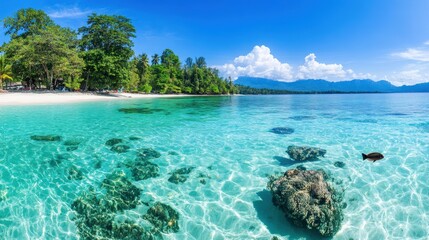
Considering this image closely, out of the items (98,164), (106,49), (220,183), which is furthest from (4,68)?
(220,183)

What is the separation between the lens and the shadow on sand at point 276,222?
551 cm

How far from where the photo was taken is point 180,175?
26.5 feet

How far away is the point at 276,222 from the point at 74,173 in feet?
20.6

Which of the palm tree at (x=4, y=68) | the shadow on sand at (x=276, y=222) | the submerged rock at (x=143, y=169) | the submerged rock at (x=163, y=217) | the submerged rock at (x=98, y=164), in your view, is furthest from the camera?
the palm tree at (x=4, y=68)

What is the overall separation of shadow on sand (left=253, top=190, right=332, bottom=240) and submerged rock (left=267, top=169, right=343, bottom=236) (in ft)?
0.39

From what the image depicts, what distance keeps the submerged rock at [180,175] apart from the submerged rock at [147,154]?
1738 mm

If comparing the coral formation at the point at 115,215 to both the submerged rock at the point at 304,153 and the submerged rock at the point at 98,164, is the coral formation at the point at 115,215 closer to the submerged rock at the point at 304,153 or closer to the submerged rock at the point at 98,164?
the submerged rock at the point at 98,164

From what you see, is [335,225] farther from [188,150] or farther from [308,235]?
[188,150]

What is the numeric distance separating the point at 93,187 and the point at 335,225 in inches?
250

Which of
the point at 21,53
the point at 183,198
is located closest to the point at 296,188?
the point at 183,198

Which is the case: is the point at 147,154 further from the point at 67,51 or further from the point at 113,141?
the point at 67,51

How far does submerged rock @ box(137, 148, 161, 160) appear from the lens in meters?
9.66

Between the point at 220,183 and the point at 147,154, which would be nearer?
the point at 220,183

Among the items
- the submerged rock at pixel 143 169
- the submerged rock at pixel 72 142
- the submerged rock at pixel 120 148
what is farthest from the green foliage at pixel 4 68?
the submerged rock at pixel 143 169
